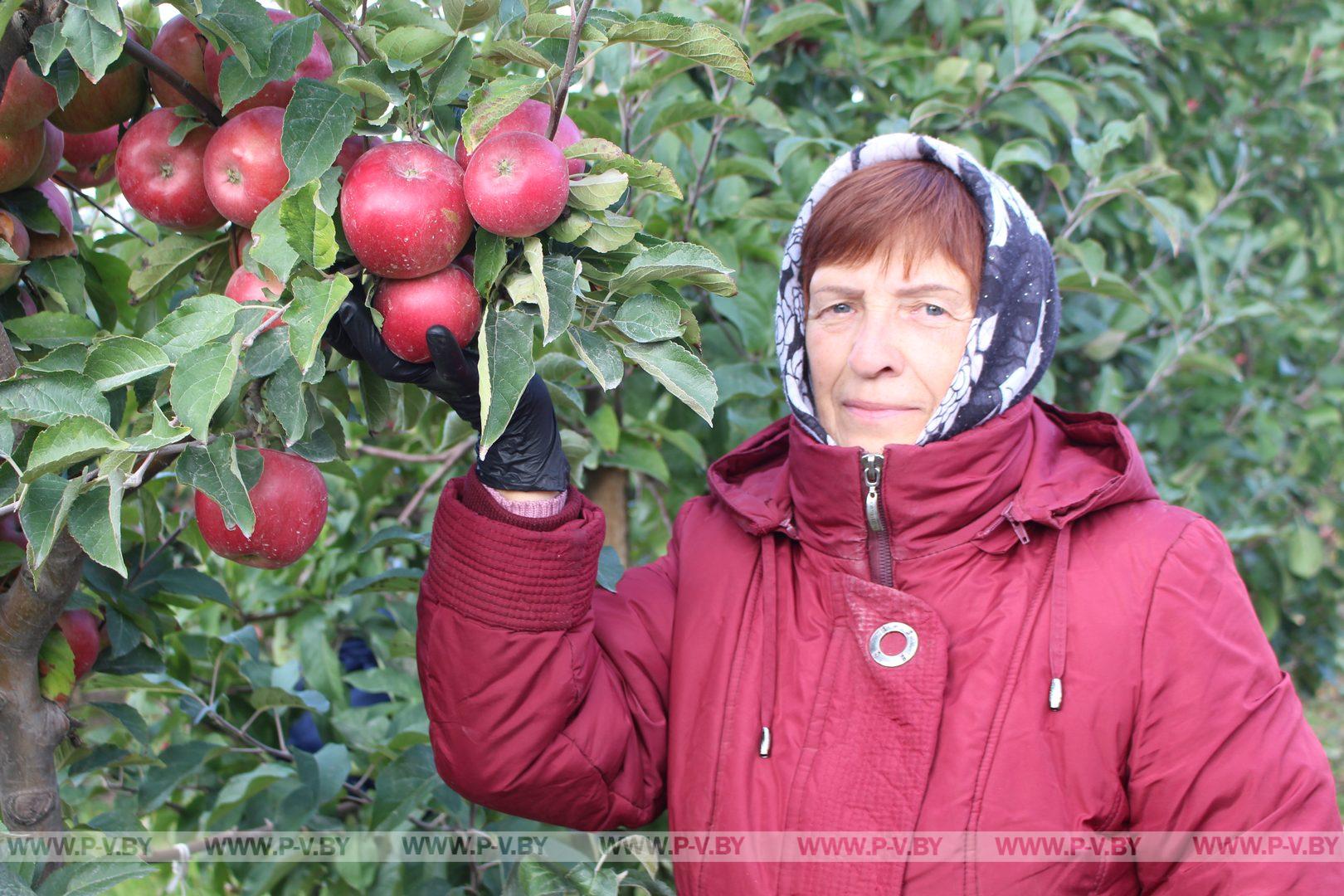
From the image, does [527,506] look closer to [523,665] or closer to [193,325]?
[523,665]

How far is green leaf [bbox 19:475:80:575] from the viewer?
2.89ft

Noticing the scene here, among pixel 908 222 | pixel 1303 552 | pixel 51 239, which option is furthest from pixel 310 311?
pixel 1303 552

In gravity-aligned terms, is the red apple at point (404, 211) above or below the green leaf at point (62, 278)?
above

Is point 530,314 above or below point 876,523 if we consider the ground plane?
A: above

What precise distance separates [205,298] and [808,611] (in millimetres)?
689

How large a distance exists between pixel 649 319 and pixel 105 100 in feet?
1.84

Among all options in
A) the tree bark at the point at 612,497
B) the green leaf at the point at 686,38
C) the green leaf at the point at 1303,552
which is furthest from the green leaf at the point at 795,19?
the green leaf at the point at 1303,552

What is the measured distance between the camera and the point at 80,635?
4.09 ft

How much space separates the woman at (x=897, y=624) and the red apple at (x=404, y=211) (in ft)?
0.26

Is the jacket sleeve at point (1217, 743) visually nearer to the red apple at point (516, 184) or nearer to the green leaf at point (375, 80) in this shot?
the red apple at point (516, 184)

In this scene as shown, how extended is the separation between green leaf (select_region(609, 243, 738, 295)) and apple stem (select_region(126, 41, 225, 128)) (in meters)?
0.38

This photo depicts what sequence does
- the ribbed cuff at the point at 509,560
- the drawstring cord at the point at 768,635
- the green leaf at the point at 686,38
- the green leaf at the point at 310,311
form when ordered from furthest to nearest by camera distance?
the drawstring cord at the point at 768,635 < the ribbed cuff at the point at 509,560 < the green leaf at the point at 686,38 < the green leaf at the point at 310,311

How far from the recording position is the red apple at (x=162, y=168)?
1056 millimetres

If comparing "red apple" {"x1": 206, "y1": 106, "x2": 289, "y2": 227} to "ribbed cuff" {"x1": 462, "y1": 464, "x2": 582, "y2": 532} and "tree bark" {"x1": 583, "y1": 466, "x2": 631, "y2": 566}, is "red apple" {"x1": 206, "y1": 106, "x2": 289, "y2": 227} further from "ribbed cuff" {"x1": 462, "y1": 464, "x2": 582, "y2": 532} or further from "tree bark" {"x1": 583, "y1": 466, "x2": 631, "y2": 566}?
"tree bark" {"x1": 583, "y1": 466, "x2": 631, "y2": 566}
